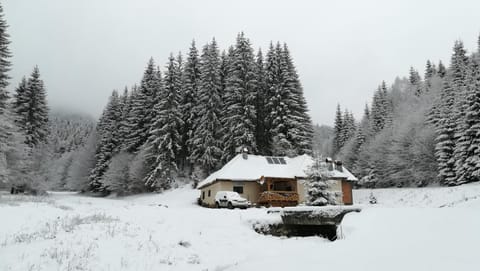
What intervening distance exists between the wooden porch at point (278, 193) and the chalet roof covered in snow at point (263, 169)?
80 centimetres

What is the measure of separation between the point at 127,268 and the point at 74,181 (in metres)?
64.9

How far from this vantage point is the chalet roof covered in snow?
31062 millimetres

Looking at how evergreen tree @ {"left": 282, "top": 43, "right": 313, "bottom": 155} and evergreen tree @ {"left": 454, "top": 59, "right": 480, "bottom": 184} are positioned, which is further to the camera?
evergreen tree @ {"left": 282, "top": 43, "right": 313, "bottom": 155}

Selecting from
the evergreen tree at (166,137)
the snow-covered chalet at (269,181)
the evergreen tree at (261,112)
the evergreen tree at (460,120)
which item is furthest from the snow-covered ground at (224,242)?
the evergreen tree at (261,112)

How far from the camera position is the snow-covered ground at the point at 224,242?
5391 mm

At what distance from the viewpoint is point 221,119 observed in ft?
137

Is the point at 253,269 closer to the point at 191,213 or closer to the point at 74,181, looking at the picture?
the point at 191,213

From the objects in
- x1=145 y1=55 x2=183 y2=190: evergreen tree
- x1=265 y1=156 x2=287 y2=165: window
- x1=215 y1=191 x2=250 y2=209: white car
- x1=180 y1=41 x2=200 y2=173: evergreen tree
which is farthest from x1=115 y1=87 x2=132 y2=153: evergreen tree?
x1=215 y1=191 x2=250 y2=209: white car

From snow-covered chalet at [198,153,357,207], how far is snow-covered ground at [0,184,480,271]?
14.9 metres

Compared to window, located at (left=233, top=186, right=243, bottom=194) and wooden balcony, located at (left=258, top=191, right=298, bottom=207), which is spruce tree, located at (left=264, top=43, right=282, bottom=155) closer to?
window, located at (left=233, top=186, right=243, bottom=194)

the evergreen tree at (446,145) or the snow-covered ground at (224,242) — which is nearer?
the snow-covered ground at (224,242)

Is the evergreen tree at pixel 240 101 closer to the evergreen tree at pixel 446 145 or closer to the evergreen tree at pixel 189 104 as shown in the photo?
the evergreen tree at pixel 189 104

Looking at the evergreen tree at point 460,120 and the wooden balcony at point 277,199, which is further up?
→ the evergreen tree at point 460,120

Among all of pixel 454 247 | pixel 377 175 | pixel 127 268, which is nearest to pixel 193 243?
pixel 127 268
